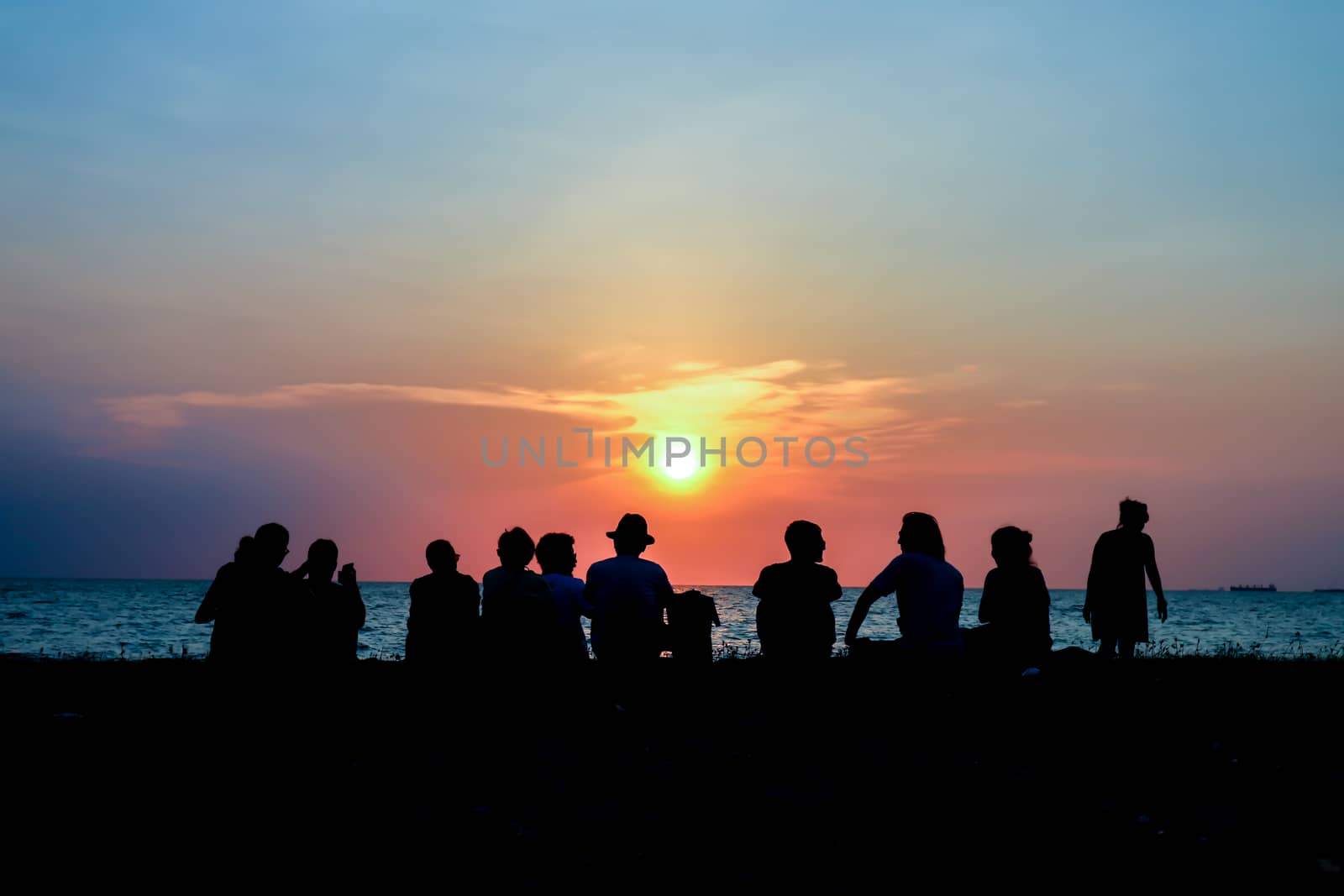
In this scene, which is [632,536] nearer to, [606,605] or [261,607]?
[606,605]

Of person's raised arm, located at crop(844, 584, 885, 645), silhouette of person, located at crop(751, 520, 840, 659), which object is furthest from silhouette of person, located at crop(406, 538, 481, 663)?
person's raised arm, located at crop(844, 584, 885, 645)

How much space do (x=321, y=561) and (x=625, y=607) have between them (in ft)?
10.3

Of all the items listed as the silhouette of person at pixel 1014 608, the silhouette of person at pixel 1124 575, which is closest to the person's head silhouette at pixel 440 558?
the silhouette of person at pixel 1014 608

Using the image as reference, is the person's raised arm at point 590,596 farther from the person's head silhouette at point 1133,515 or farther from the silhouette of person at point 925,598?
the person's head silhouette at point 1133,515

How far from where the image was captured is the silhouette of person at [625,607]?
11.7m

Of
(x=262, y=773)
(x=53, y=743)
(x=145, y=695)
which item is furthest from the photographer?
(x=145, y=695)

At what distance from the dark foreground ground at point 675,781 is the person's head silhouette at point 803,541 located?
42.3 inches

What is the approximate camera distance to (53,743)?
891 cm

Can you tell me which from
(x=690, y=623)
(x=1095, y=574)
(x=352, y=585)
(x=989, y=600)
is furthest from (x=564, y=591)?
(x=1095, y=574)

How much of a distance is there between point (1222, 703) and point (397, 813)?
808 centimetres

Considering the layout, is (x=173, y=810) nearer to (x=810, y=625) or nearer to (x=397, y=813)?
(x=397, y=813)

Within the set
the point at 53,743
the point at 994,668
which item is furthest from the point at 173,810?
the point at 994,668

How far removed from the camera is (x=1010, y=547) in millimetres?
12852

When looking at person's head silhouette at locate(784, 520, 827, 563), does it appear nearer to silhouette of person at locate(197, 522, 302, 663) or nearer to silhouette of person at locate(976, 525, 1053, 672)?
silhouette of person at locate(976, 525, 1053, 672)
